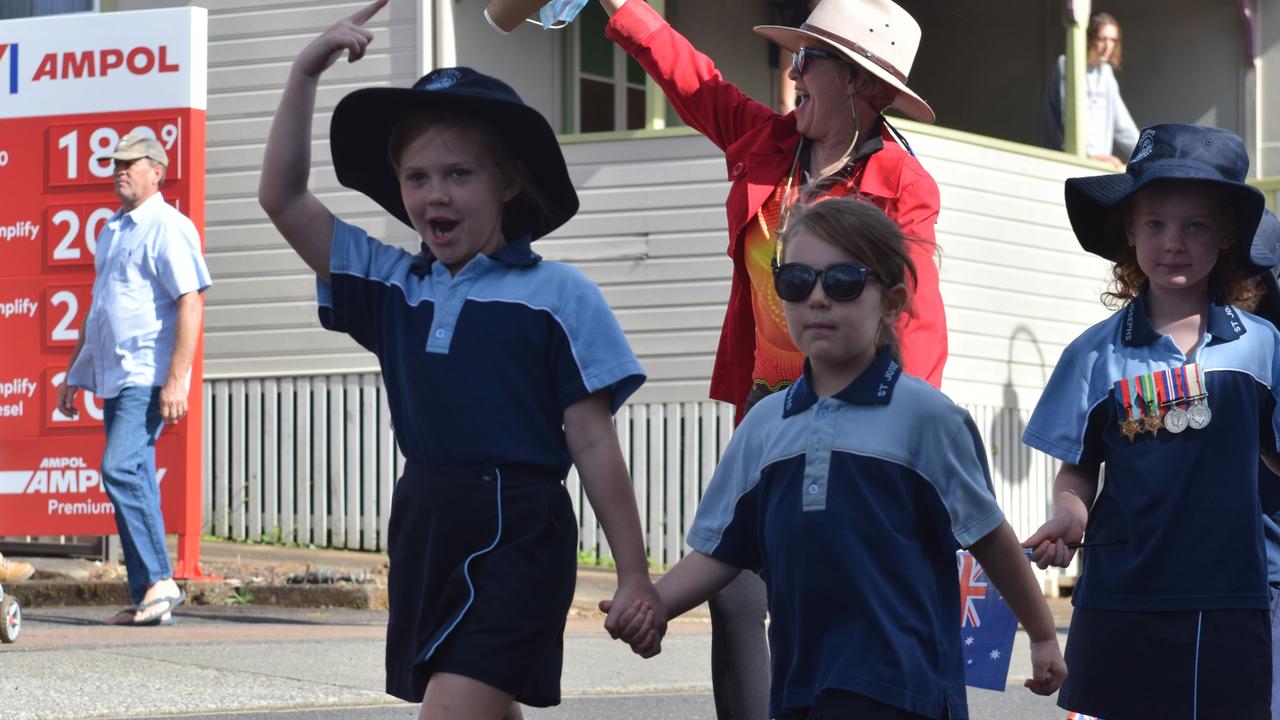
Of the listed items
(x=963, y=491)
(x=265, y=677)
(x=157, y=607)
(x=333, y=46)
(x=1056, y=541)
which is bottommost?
(x=265, y=677)

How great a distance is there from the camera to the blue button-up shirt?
361 inches

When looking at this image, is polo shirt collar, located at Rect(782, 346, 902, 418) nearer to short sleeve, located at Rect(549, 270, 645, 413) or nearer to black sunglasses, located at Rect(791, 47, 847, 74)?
short sleeve, located at Rect(549, 270, 645, 413)

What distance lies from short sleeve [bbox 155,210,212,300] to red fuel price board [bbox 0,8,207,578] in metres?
1.19

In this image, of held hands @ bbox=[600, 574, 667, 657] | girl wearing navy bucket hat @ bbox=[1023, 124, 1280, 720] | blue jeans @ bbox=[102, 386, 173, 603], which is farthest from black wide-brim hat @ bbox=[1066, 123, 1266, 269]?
blue jeans @ bbox=[102, 386, 173, 603]

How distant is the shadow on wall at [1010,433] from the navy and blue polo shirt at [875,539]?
11.8 metres

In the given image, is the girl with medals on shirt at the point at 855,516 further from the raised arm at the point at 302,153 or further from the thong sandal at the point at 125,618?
the thong sandal at the point at 125,618

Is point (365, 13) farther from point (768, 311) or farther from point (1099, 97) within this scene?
point (1099, 97)

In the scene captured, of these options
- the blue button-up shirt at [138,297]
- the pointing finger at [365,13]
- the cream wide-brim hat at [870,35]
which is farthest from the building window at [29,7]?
the pointing finger at [365,13]

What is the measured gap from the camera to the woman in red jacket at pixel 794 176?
4824 mm

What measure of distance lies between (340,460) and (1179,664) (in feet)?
35.9

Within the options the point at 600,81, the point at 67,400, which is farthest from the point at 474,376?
the point at 600,81

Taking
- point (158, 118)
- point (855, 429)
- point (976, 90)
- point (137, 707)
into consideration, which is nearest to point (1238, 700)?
point (855, 429)

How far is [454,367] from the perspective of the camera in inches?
156

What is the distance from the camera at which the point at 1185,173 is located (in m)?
4.48
